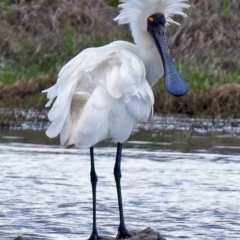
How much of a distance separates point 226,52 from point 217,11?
1.63 m

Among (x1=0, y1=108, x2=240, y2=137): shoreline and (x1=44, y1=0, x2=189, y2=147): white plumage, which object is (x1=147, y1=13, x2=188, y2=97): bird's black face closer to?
(x1=44, y1=0, x2=189, y2=147): white plumage

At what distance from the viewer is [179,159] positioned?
13609 millimetres

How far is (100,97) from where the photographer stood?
8.72 metres

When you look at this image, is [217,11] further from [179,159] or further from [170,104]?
[179,159]

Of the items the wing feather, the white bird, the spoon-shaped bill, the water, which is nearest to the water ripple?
the water

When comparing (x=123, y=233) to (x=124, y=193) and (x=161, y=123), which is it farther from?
(x=161, y=123)

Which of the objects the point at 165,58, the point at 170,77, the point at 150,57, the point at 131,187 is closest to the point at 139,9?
the point at 150,57

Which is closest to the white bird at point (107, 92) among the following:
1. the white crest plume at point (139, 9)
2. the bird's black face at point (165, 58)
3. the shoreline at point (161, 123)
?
the bird's black face at point (165, 58)

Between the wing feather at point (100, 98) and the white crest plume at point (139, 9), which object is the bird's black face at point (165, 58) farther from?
the wing feather at point (100, 98)

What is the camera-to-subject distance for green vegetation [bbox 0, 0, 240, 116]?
17688mm

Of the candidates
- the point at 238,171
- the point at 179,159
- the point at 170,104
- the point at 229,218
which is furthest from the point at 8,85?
the point at 229,218

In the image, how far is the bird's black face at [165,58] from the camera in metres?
9.26

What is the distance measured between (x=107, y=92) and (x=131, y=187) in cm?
308

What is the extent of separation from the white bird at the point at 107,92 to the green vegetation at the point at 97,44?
820 centimetres
